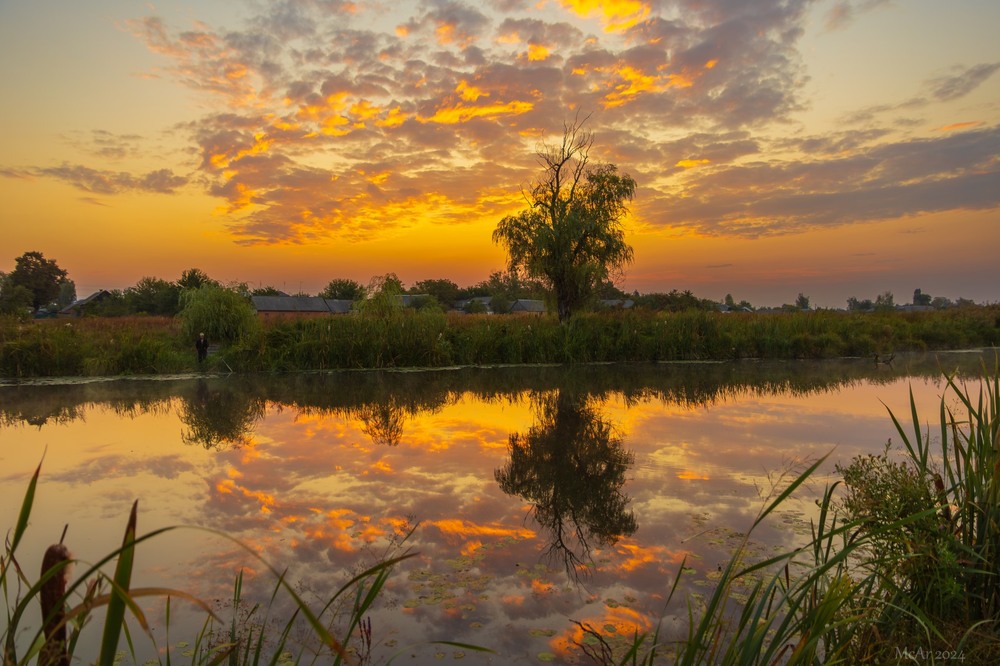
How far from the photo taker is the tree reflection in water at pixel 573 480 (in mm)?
5168

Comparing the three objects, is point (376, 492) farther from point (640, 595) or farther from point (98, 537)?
point (640, 595)

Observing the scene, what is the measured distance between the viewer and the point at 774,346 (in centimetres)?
2202

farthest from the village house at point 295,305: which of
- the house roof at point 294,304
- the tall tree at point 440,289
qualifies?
the tall tree at point 440,289

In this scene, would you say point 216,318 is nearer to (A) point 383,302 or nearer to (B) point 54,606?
(A) point 383,302

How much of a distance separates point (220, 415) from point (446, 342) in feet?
30.9

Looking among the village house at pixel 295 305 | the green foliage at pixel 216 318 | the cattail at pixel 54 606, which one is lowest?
the cattail at pixel 54 606

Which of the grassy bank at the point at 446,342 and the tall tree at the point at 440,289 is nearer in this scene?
the grassy bank at the point at 446,342

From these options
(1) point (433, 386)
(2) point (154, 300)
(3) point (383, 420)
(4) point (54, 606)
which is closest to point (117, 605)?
(4) point (54, 606)

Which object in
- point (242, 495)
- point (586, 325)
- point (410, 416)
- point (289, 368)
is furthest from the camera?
point (586, 325)

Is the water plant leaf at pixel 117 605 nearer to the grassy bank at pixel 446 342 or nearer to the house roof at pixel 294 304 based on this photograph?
the grassy bank at pixel 446 342

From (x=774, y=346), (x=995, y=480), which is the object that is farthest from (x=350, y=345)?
(x=995, y=480)

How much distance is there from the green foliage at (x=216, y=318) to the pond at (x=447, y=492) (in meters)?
6.79

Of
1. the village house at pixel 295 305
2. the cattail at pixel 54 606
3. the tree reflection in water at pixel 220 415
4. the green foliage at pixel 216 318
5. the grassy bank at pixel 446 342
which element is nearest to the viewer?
the cattail at pixel 54 606

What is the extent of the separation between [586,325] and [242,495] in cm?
1635
